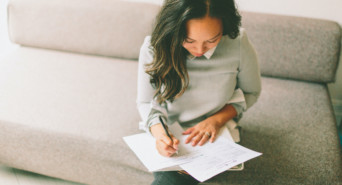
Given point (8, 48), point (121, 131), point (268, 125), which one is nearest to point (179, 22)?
point (121, 131)

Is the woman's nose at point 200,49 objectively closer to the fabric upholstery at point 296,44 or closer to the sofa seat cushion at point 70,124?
the sofa seat cushion at point 70,124

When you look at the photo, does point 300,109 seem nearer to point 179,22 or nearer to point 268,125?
point 268,125

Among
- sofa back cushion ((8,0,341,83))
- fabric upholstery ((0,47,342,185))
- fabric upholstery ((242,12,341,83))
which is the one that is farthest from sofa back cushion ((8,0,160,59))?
fabric upholstery ((242,12,341,83))

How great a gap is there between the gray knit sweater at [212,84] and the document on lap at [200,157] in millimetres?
95

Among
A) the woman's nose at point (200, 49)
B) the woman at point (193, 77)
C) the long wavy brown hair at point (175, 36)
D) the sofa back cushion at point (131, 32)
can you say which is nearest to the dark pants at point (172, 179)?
the woman at point (193, 77)

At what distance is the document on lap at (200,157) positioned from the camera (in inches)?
34.4

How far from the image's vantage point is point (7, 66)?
5.11 ft

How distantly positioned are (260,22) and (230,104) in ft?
2.11

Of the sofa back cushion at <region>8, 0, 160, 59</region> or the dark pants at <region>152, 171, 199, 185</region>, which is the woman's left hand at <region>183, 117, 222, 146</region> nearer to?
the dark pants at <region>152, 171, 199, 185</region>

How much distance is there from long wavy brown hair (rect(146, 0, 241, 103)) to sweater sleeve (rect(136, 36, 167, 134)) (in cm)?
2

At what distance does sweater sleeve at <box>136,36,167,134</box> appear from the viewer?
1018 millimetres

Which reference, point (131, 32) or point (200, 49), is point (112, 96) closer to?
point (131, 32)

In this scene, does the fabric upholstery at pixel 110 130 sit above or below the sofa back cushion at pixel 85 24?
below

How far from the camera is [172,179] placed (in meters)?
0.93
